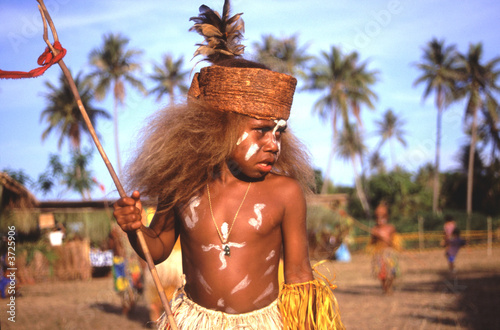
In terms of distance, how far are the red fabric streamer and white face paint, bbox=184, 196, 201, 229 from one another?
87 cm

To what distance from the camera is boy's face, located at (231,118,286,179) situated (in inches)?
96.8

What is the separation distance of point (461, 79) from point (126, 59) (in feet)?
75.4

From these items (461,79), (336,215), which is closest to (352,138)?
(461,79)

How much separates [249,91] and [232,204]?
1.76 feet

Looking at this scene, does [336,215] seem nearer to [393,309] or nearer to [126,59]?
[393,309]

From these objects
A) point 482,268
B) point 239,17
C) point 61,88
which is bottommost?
point 482,268

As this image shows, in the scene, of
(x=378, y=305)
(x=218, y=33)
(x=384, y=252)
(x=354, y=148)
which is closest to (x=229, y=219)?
(x=218, y=33)

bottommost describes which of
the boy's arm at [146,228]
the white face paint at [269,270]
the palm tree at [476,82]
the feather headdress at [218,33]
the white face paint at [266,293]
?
the white face paint at [266,293]

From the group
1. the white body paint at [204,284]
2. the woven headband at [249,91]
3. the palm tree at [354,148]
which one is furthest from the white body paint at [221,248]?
the palm tree at [354,148]

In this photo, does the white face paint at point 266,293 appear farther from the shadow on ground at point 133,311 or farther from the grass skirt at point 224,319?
the shadow on ground at point 133,311

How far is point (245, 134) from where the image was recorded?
2.49 m

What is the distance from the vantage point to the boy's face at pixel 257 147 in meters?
2.46

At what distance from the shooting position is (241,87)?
2447mm

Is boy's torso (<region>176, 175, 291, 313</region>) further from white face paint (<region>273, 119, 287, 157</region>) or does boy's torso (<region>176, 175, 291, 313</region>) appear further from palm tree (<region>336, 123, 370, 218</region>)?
palm tree (<region>336, 123, 370, 218</region>)
